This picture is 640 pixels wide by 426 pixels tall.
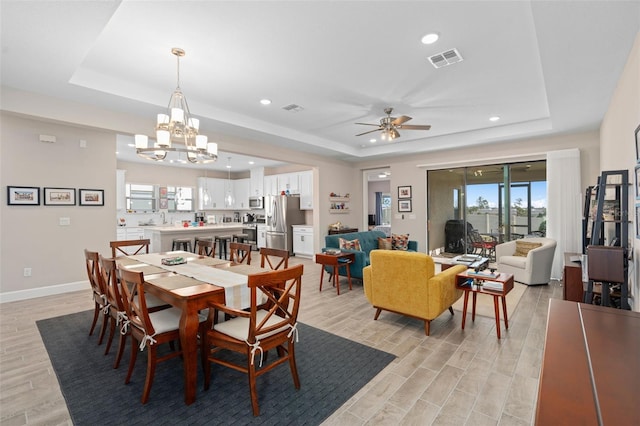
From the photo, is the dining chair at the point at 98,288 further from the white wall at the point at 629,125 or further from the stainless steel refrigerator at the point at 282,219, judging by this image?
the stainless steel refrigerator at the point at 282,219

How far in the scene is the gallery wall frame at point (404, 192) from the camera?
7707mm

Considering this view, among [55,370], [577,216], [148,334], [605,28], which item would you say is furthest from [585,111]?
[55,370]

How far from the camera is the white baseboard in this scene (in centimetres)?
412

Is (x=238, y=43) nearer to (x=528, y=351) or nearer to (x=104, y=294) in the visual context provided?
(x=104, y=294)

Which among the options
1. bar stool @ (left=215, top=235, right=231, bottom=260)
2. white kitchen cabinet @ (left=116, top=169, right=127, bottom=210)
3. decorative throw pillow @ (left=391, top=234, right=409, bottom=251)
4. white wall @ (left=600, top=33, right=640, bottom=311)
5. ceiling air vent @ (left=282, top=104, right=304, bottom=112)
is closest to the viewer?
white wall @ (left=600, top=33, right=640, bottom=311)

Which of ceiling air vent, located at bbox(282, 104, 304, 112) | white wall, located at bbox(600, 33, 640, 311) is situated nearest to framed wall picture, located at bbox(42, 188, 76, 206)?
ceiling air vent, located at bbox(282, 104, 304, 112)

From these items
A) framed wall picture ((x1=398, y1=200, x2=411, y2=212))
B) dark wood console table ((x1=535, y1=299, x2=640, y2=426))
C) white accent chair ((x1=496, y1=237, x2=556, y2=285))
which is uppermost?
framed wall picture ((x1=398, y1=200, x2=411, y2=212))

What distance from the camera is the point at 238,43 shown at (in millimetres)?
2875

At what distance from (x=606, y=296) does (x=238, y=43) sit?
163 inches

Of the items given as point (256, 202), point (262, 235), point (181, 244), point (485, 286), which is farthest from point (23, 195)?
point (256, 202)

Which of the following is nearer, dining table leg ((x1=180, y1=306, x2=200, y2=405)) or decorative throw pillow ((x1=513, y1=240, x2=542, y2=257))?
dining table leg ((x1=180, y1=306, x2=200, y2=405))

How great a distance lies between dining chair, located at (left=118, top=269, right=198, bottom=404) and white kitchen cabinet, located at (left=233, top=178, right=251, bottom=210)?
8277 millimetres

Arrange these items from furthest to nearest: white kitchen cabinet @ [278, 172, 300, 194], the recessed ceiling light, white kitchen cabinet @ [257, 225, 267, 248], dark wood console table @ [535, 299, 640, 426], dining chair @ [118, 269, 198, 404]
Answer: white kitchen cabinet @ [257, 225, 267, 248], white kitchen cabinet @ [278, 172, 300, 194], the recessed ceiling light, dining chair @ [118, 269, 198, 404], dark wood console table @ [535, 299, 640, 426]

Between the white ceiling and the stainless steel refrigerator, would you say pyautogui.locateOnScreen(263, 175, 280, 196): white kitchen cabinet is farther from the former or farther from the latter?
the white ceiling
